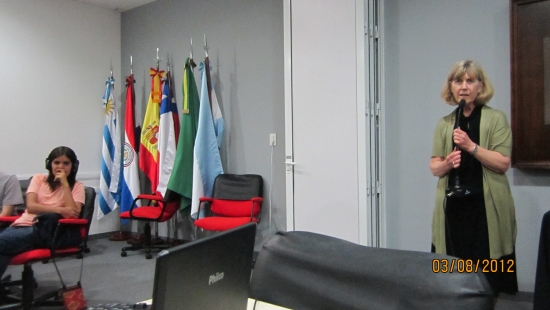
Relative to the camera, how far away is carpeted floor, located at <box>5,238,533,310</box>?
9.30 ft

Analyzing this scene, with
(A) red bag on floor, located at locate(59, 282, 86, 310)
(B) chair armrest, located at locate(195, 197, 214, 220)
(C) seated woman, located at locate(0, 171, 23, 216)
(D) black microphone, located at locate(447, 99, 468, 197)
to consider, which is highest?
(D) black microphone, located at locate(447, 99, 468, 197)

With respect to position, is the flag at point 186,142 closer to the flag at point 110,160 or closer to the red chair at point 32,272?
the flag at point 110,160

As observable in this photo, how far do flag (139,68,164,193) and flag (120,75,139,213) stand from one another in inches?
6.3

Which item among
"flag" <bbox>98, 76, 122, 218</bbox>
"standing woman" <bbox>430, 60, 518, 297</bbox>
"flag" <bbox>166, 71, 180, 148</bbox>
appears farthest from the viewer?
"flag" <bbox>98, 76, 122, 218</bbox>

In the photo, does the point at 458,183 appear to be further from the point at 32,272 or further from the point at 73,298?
the point at 32,272

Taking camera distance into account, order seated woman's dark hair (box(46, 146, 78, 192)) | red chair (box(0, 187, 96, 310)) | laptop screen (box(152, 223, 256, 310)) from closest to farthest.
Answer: laptop screen (box(152, 223, 256, 310)) → red chair (box(0, 187, 96, 310)) → seated woman's dark hair (box(46, 146, 78, 192))

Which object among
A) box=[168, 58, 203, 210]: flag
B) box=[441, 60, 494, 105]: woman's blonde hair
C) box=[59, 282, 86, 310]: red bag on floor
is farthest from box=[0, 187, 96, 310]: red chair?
box=[441, 60, 494, 105]: woman's blonde hair

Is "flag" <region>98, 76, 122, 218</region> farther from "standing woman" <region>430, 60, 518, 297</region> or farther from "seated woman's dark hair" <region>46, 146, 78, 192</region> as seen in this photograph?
"standing woman" <region>430, 60, 518, 297</region>

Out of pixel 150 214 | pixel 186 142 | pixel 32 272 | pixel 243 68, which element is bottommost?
pixel 32 272

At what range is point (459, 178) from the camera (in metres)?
2.25

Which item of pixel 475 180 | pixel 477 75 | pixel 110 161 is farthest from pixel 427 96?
pixel 110 161

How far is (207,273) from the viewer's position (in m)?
0.84

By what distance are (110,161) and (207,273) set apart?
4454 millimetres

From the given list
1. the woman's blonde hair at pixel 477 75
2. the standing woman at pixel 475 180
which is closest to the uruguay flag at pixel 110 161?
the standing woman at pixel 475 180
